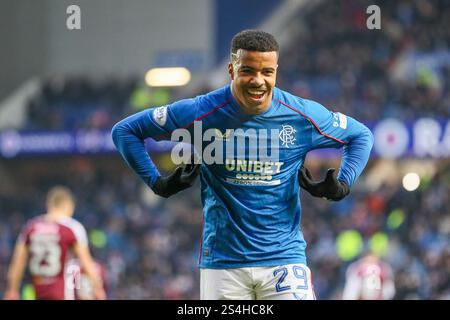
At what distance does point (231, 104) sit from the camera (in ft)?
18.8

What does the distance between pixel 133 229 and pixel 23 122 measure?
6463 millimetres

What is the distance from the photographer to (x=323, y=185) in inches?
229

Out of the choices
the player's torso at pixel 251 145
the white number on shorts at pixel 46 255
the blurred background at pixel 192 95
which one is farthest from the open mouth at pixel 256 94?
the blurred background at pixel 192 95

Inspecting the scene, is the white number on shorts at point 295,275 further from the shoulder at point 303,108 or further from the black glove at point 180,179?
the shoulder at point 303,108

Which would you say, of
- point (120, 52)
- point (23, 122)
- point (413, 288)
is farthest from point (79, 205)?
point (413, 288)

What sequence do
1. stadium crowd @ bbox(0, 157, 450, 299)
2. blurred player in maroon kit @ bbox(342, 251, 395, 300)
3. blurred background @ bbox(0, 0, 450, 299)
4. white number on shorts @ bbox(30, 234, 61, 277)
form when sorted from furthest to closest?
1. blurred background @ bbox(0, 0, 450, 299)
2. stadium crowd @ bbox(0, 157, 450, 299)
3. blurred player in maroon kit @ bbox(342, 251, 395, 300)
4. white number on shorts @ bbox(30, 234, 61, 277)

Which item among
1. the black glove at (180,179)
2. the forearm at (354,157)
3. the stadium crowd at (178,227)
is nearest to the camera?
the black glove at (180,179)

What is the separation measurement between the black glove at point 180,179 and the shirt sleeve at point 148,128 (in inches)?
4.5

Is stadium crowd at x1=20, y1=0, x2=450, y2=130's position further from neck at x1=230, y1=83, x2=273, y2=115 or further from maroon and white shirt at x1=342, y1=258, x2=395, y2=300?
neck at x1=230, y1=83, x2=273, y2=115

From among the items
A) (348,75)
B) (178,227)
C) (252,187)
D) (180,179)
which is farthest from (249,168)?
(348,75)

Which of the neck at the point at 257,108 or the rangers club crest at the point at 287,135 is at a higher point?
the neck at the point at 257,108

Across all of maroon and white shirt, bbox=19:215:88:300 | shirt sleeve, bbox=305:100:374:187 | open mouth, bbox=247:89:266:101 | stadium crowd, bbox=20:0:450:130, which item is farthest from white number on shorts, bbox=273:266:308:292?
stadium crowd, bbox=20:0:450:130

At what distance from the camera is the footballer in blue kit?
5.60m

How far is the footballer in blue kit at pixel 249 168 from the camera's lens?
560cm
